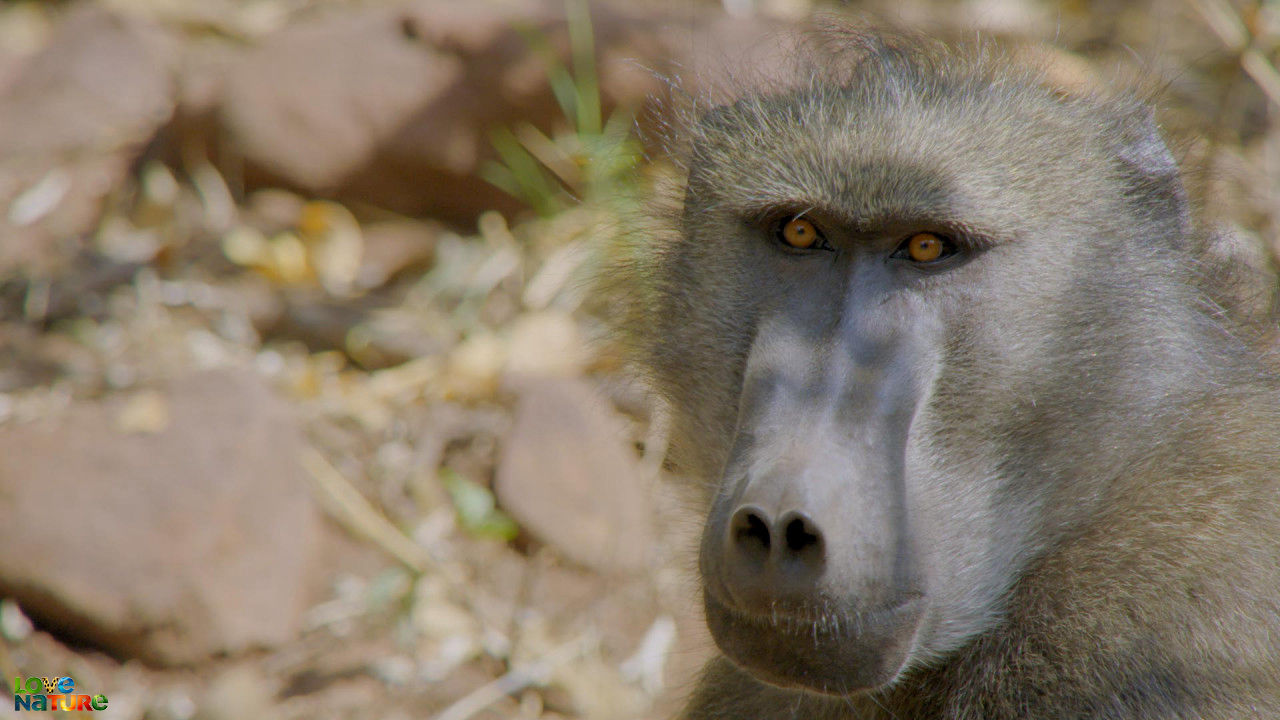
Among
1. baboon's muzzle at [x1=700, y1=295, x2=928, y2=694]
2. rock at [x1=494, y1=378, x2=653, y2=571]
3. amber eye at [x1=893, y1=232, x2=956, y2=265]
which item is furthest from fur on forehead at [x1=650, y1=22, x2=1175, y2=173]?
rock at [x1=494, y1=378, x2=653, y2=571]

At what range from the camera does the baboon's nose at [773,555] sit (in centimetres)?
185

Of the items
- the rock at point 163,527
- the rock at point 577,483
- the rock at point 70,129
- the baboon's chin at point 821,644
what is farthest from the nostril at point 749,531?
the rock at point 70,129

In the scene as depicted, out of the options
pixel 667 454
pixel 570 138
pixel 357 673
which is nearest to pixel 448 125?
pixel 570 138

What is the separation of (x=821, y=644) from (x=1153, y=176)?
1146 millimetres

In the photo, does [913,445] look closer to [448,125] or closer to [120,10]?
[448,125]

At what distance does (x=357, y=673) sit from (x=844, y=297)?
7.10ft

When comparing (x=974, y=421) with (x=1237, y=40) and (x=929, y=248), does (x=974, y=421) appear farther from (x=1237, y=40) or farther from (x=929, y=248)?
(x=1237, y=40)

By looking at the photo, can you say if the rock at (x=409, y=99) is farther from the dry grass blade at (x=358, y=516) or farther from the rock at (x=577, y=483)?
the dry grass blade at (x=358, y=516)

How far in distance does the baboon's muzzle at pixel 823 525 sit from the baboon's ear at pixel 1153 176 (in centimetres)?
61

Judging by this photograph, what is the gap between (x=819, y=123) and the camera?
2.39 m

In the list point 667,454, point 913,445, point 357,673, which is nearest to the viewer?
point 913,445

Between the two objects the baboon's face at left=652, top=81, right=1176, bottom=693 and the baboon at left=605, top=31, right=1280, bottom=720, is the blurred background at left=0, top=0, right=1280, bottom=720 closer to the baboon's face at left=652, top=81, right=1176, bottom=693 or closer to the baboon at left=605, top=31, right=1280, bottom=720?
the baboon at left=605, top=31, right=1280, bottom=720

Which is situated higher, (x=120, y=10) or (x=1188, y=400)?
(x=1188, y=400)

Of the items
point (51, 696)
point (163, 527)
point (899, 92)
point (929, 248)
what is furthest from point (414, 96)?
point (929, 248)
